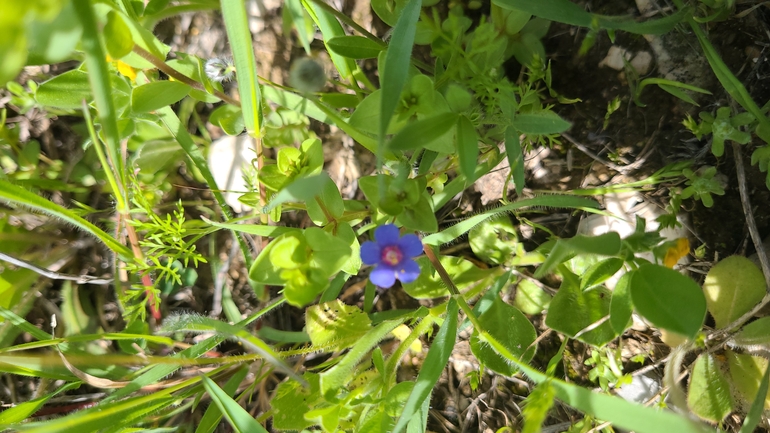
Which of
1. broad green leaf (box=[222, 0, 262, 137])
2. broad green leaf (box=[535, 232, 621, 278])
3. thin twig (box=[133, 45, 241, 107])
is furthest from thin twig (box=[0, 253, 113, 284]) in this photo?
broad green leaf (box=[535, 232, 621, 278])

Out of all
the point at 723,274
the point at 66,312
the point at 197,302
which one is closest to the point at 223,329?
the point at 197,302

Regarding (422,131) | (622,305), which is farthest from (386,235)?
(622,305)

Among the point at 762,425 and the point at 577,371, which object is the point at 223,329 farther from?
the point at 762,425

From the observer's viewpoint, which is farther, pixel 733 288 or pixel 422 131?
pixel 733 288

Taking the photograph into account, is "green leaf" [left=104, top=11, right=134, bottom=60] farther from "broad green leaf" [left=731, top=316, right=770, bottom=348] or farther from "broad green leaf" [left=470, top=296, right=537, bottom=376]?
"broad green leaf" [left=731, top=316, right=770, bottom=348]

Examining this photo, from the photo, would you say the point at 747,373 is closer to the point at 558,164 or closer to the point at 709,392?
the point at 709,392

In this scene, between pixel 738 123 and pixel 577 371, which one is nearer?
pixel 738 123
